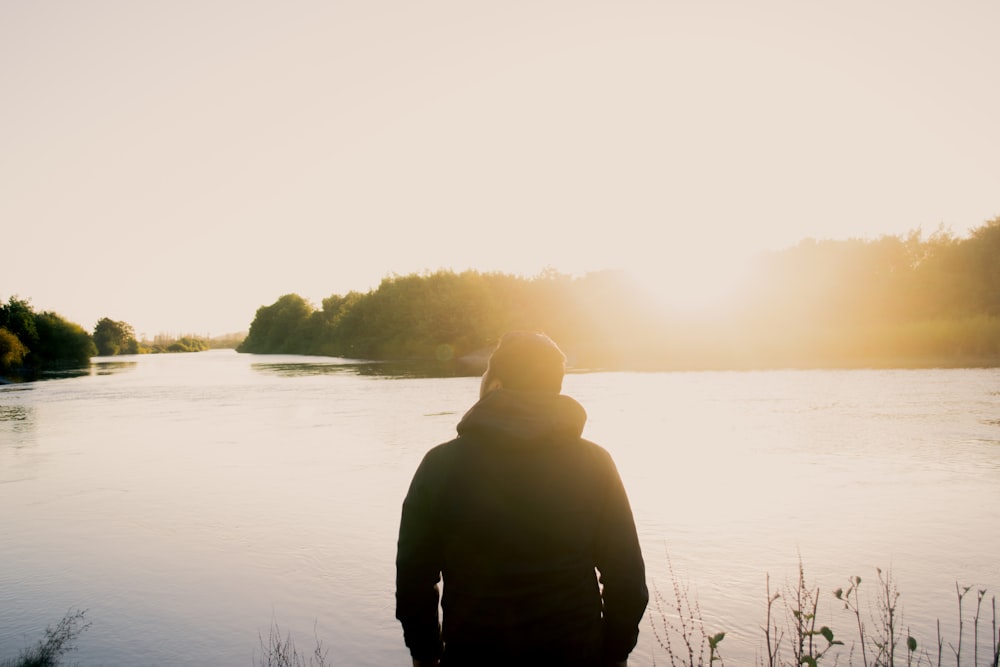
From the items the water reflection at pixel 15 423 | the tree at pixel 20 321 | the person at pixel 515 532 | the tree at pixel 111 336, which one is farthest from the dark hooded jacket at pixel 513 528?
the tree at pixel 111 336

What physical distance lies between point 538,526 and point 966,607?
510 cm

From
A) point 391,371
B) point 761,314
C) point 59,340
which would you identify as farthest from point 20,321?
point 761,314

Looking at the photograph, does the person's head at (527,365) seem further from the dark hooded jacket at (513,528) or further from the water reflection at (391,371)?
the water reflection at (391,371)

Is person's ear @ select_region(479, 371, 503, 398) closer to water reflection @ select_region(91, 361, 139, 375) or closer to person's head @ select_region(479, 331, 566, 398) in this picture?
person's head @ select_region(479, 331, 566, 398)

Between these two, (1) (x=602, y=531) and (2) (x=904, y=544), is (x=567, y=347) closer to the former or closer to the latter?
(2) (x=904, y=544)

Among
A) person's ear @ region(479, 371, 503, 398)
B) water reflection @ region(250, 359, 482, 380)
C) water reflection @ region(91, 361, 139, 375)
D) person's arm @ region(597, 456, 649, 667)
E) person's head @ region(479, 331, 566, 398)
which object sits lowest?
water reflection @ region(250, 359, 482, 380)

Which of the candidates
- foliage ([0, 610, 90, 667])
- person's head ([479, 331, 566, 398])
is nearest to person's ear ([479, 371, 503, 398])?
person's head ([479, 331, 566, 398])

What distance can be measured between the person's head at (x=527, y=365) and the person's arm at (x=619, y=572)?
352 millimetres

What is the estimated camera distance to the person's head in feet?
7.57

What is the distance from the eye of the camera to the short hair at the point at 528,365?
2.31 m

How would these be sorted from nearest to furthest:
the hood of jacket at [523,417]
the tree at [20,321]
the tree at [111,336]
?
the hood of jacket at [523,417]
the tree at [20,321]
the tree at [111,336]

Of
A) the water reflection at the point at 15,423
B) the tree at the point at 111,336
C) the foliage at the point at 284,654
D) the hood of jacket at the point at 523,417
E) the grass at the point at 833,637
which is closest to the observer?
the hood of jacket at the point at 523,417

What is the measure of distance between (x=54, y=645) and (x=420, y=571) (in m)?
4.48

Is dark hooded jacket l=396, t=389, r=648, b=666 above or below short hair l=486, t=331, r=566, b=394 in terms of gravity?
below
